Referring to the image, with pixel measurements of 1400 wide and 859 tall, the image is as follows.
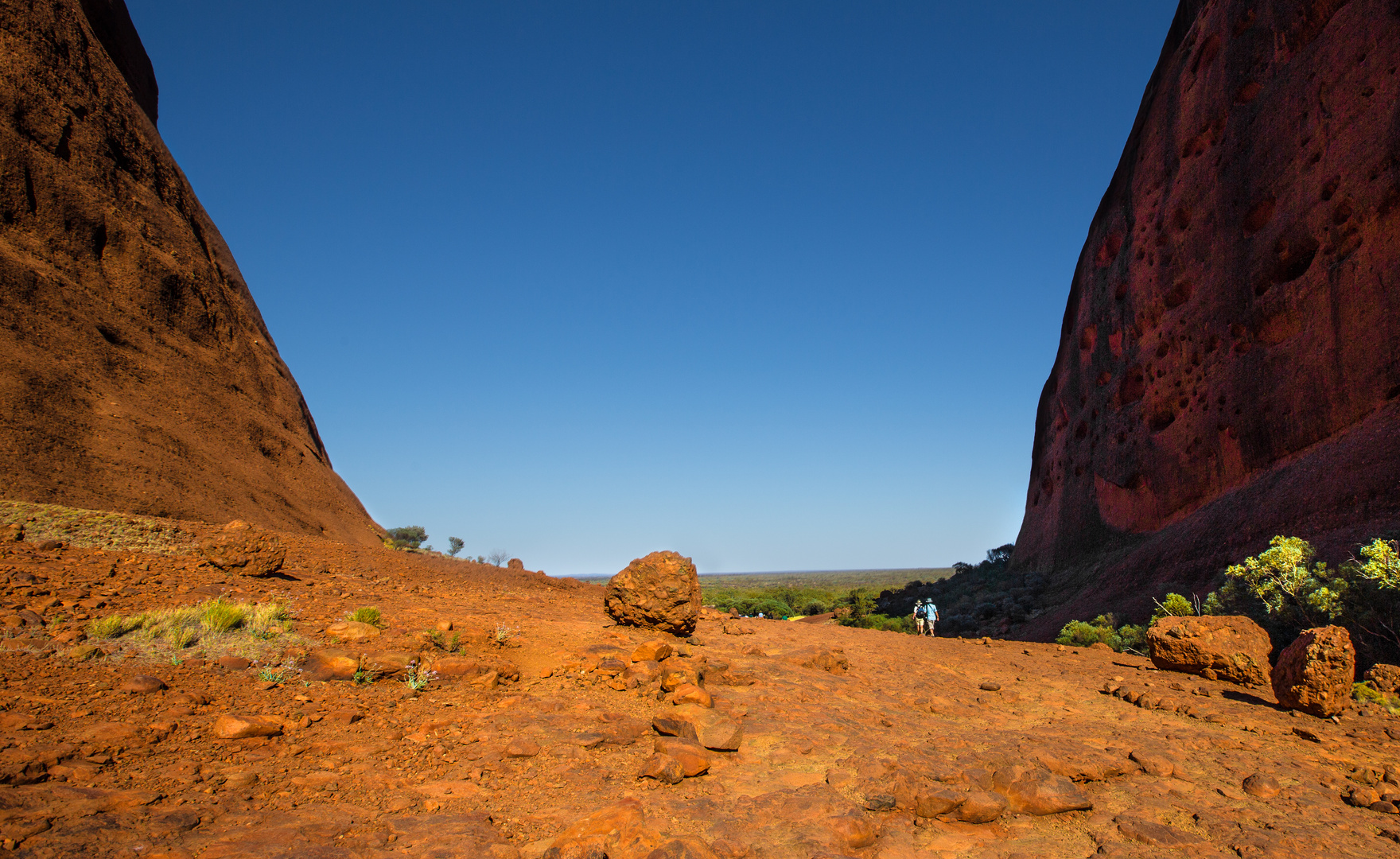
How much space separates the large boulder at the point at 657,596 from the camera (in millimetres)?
10344

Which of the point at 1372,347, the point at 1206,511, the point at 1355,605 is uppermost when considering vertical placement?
the point at 1372,347

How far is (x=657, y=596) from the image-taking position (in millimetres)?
10359

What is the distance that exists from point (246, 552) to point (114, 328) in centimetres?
1004

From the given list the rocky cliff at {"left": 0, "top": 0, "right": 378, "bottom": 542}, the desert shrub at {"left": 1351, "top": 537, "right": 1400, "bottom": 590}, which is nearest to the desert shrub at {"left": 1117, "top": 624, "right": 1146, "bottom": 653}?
the desert shrub at {"left": 1351, "top": 537, "right": 1400, "bottom": 590}

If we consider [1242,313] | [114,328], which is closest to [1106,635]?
[1242,313]

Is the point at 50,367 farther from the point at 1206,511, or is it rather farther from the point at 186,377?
the point at 1206,511

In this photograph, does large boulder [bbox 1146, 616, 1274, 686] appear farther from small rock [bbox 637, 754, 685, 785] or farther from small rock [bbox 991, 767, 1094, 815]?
small rock [bbox 637, 754, 685, 785]

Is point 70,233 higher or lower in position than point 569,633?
higher

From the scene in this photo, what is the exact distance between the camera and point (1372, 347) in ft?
47.1

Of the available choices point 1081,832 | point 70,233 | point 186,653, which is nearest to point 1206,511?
point 1081,832

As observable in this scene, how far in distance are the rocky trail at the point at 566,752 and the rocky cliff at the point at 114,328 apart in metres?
5.81

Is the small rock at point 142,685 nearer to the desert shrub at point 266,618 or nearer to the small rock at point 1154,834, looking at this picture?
the desert shrub at point 266,618

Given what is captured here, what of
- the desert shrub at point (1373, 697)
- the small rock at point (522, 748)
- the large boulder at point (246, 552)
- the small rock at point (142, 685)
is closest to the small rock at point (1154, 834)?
the small rock at point (522, 748)

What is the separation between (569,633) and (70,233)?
15.8 m
